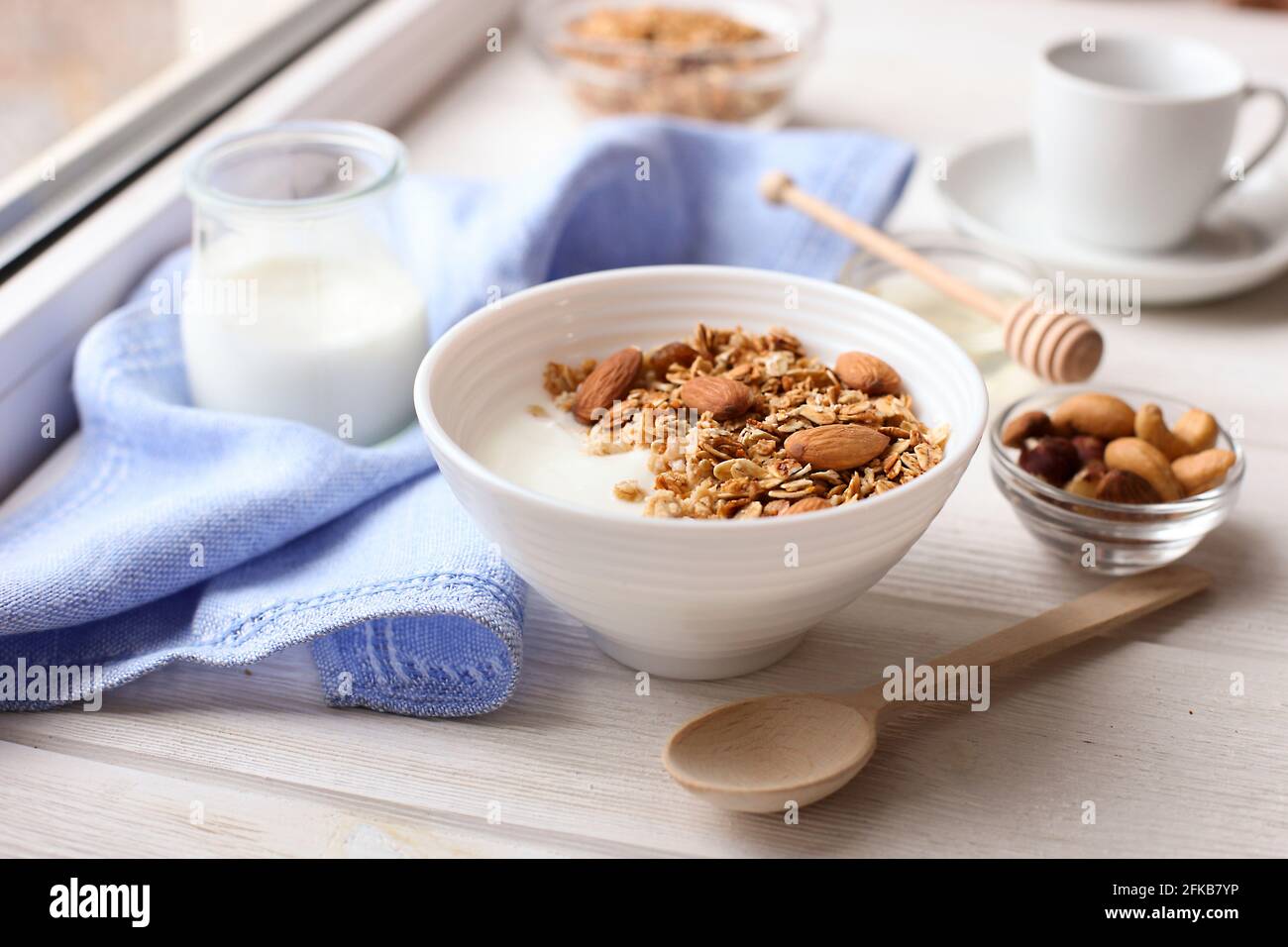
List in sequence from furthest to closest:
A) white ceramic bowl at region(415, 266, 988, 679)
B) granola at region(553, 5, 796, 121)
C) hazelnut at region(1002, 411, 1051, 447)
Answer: granola at region(553, 5, 796, 121) → hazelnut at region(1002, 411, 1051, 447) → white ceramic bowl at region(415, 266, 988, 679)

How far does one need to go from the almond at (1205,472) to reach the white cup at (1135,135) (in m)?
0.34

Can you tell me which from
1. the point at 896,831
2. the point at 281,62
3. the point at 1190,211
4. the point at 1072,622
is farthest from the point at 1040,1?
the point at 896,831

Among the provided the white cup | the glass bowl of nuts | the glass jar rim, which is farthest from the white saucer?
the glass jar rim

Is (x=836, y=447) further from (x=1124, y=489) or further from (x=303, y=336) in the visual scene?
(x=303, y=336)

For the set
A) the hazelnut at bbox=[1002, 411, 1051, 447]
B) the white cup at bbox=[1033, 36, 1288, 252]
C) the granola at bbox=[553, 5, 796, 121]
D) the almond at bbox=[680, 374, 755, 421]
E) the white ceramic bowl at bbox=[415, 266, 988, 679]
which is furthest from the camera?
the granola at bbox=[553, 5, 796, 121]

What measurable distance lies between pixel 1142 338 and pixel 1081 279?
7 cm

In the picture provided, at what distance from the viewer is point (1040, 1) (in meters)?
1.74

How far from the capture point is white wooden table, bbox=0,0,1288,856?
1.99 ft

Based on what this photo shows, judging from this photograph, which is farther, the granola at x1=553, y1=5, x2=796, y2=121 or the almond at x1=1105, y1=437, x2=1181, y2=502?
the granola at x1=553, y1=5, x2=796, y2=121

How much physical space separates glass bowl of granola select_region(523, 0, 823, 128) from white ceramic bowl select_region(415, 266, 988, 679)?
20.9 inches

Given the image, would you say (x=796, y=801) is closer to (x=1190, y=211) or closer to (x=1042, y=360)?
(x=1042, y=360)

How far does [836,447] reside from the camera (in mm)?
673

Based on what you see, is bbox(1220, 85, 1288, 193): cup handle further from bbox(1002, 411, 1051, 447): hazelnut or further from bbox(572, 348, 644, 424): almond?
bbox(572, 348, 644, 424): almond

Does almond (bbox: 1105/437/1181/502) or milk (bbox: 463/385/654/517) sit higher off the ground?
milk (bbox: 463/385/654/517)
